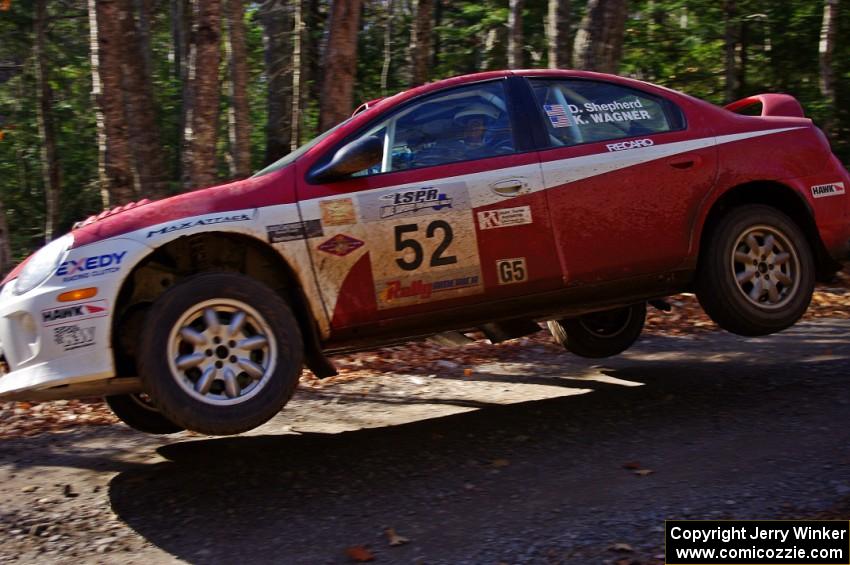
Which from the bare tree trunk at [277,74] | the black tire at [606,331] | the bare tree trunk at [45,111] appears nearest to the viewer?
the black tire at [606,331]

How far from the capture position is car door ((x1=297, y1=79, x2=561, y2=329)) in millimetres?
4938

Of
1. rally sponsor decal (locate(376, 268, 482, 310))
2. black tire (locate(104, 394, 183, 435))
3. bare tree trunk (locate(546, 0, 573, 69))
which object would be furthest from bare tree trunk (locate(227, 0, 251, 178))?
rally sponsor decal (locate(376, 268, 482, 310))

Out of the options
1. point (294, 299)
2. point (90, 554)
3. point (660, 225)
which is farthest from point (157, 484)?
point (660, 225)

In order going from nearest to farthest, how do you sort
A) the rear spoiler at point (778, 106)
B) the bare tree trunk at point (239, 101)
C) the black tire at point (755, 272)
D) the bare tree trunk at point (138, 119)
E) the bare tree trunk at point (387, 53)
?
the black tire at point (755, 272), the rear spoiler at point (778, 106), the bare tree trunk at point (138, 119), the bare tree trunk at point (239, 101), the bare tree trunk at point (387, 53)

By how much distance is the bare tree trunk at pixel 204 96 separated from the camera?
8.88 meters

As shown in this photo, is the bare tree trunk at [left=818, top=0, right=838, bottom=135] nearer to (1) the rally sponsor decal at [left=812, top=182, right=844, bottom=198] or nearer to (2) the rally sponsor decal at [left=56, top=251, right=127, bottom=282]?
(1) the rally sponsor decal at [left=812, top=182, right=844, bottom=198]

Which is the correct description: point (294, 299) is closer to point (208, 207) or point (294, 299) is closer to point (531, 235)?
point (208, 207)

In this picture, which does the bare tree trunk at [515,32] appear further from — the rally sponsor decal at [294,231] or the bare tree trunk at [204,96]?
the rally sponsor decal at [294,231]

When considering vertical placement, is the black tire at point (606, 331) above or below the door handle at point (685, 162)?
below

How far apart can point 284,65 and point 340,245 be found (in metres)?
11.7

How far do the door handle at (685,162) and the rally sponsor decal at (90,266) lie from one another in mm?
3162

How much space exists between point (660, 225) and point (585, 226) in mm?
494

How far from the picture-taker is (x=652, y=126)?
18.5 feet

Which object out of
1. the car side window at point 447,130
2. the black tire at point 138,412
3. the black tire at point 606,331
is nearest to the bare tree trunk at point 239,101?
the black tire at point 606,331
